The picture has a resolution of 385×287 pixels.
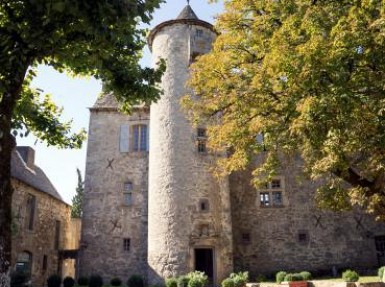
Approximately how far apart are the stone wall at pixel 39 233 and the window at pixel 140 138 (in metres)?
6.05

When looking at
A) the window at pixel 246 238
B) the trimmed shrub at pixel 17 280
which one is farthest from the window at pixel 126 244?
the window at pixel 246 238

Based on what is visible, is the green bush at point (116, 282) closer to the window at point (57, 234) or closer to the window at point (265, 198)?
the window at point (57, 234)

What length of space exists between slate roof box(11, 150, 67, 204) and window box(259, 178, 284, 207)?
1233 cm

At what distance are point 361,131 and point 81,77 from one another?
272 inches

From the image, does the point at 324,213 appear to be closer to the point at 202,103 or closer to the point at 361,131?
the point at 202,103

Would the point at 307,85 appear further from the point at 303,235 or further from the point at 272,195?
the point at 303,235

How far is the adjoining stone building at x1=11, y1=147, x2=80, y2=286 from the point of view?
20.0 metres

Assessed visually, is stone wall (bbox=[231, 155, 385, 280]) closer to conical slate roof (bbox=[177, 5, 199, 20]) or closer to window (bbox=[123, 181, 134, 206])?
window (bbox=[123, 181, 134, 206])

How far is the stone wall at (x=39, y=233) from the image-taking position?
65.0 ft

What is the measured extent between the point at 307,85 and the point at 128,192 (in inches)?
584

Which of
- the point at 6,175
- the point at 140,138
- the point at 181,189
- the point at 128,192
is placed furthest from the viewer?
the point at 140,138

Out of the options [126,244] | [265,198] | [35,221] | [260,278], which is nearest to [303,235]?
[265,198]

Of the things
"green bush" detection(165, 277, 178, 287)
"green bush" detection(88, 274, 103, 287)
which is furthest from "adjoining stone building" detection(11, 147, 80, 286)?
"green bush" detection(165, 277, 178, 287)

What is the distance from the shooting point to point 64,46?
7.55m
